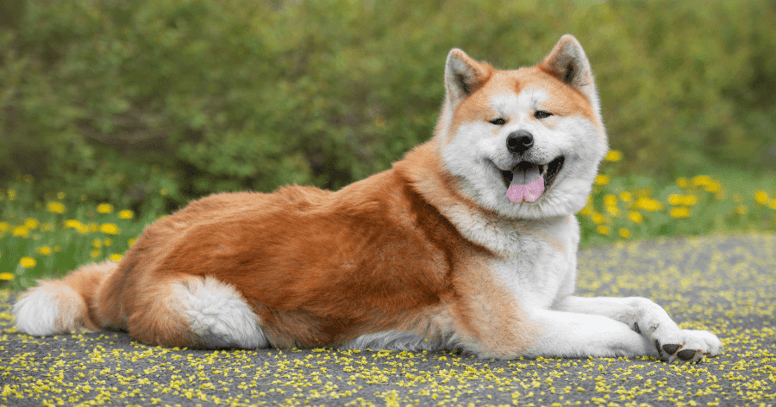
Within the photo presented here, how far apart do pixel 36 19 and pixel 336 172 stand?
11.4 feet

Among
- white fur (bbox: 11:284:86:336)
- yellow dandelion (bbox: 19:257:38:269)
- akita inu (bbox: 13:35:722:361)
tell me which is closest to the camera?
akita inu (bbox: 13:35:722:361)

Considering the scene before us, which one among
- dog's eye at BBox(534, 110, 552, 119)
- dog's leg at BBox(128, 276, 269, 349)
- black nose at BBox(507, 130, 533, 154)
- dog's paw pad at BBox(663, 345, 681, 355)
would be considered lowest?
dog's paw pad at BBox(663, 345, 681, 355)

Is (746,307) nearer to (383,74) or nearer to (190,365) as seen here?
(190,365)

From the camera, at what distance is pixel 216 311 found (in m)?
2.97

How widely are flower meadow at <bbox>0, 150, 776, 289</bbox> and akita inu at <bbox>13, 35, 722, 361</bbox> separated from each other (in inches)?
37.5

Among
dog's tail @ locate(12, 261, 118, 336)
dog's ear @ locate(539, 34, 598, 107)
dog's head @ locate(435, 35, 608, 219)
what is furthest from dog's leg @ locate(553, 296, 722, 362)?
dog's tail @ locate(12, 261, 118, 336)

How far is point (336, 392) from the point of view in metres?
2.49

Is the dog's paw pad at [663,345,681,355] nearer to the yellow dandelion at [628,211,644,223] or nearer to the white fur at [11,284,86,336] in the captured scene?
the white fur at [11,284,86,336]

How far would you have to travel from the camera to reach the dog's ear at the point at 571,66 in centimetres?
314

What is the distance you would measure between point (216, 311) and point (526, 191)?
161cm

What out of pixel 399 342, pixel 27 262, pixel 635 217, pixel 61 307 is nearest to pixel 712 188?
pixel 635 217

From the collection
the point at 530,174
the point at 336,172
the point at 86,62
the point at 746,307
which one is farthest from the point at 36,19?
the point at 746,307

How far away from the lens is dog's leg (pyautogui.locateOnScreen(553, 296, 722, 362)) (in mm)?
2828

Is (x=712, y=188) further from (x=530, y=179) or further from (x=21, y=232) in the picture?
(x=21, y=232)
